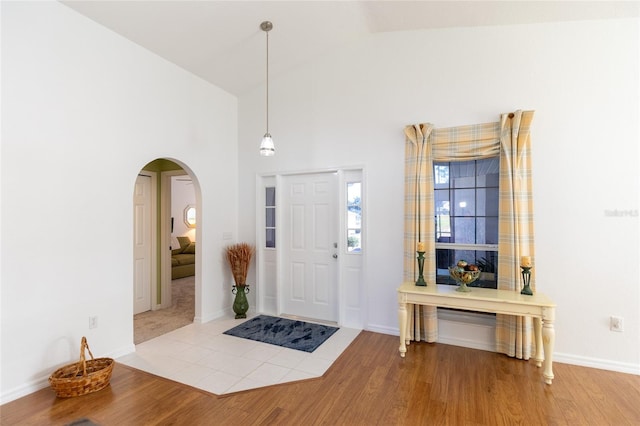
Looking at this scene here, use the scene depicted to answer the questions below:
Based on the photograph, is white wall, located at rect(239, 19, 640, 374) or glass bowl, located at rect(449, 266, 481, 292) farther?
glass bowl, located at rect(449, 266, 481, 292)

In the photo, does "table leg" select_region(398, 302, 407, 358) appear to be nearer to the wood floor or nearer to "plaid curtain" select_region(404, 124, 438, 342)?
the wood floor

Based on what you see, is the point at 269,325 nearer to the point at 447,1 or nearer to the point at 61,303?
the point at 61,303

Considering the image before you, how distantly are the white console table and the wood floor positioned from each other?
0.25 meters

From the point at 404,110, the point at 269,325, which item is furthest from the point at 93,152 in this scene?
the point at 404,110

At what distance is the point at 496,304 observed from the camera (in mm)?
2787

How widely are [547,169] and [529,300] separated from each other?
1283 millimetres

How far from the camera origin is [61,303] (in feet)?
8.84

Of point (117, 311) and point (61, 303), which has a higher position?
point (61, 303)

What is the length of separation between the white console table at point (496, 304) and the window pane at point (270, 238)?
2.00m

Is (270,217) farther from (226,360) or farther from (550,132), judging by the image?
(550,132)

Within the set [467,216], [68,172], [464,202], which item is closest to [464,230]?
[467,216]

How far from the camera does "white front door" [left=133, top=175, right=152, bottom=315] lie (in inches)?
177

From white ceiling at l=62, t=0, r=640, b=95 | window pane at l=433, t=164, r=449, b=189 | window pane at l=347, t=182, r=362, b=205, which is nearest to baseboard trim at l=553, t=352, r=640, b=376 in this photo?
window pane at l=433, t=164, r=449, b=189

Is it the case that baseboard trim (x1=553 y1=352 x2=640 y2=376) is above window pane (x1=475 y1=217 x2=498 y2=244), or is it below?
below
